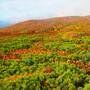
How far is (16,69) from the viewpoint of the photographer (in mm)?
24719

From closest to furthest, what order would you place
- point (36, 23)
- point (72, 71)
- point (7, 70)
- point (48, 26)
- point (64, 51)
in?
1. point (72, 71)
2. point (7, 70)
3. point (64, 51)
4. point (48, 26)
5. point (36, 23)

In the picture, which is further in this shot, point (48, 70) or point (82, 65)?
point (82, 65)

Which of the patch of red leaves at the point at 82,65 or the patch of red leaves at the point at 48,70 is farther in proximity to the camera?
the patch of red leaves at the point at 82,65

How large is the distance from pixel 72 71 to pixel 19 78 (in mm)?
3499

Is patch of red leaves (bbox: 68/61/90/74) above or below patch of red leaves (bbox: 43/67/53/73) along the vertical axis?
below

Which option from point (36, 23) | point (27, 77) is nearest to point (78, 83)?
point (27, 77)

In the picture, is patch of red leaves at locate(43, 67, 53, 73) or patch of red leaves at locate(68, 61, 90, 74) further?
patch of red leaves at locate(68, 61, 90, 74)

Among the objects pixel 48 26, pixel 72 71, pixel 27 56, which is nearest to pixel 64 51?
pixel 27 56

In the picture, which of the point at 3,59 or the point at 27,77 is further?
the point at 3,59

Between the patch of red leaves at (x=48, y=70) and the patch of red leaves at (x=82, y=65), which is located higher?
the patch of red leaves at (x=48, y=70)

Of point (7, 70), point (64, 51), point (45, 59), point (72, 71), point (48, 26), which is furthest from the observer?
point (48, 26)

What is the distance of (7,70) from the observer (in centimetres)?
2448

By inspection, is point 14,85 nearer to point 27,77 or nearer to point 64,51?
point 27,77

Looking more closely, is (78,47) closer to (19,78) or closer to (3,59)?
(3,59)
